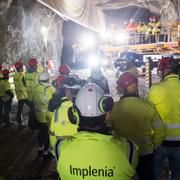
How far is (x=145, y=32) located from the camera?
2469 centimetres

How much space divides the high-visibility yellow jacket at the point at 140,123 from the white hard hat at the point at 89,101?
1306mm

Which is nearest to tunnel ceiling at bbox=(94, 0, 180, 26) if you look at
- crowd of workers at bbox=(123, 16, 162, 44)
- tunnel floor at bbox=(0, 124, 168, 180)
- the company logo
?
crowd of workers at bbox=(123, 16, 162, 44)

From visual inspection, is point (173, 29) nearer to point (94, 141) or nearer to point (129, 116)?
point (129, 116)

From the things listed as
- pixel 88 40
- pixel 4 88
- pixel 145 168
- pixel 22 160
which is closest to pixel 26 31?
pixel 4 88

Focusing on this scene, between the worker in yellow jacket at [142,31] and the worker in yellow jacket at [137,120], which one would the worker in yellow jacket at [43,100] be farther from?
Result: the worker in yellow jacket at [142,31]

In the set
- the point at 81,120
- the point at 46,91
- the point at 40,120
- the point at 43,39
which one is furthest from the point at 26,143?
the point at 43,39

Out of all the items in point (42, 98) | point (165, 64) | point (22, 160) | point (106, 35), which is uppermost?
point (106, 35)

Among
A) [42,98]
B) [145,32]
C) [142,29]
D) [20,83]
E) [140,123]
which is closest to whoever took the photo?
[140,123]

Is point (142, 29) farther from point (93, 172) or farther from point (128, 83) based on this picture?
point (93, 172)

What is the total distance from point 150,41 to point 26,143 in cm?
1826

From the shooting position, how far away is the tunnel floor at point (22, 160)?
20.8ft

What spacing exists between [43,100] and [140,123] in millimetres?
3488

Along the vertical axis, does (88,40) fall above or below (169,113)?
above

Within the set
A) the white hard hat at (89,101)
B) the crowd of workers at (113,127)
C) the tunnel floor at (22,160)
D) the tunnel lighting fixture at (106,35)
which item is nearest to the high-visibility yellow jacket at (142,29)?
the tunnel lighting fixture at (106,35)
